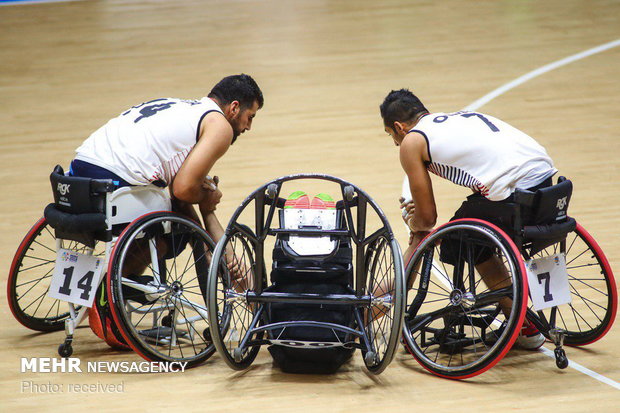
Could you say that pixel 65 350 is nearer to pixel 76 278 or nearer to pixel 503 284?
pixel 76 278

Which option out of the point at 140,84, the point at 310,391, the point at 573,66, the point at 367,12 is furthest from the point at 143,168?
the point at 367,12

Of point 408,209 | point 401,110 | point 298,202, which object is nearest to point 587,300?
point 408,209

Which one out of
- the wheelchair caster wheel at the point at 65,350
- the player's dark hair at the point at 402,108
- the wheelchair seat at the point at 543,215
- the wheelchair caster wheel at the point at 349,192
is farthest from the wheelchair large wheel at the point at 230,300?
the wheelchair seat at the point at 543,215

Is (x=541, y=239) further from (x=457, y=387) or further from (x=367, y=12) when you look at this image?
(x=367, y=12)

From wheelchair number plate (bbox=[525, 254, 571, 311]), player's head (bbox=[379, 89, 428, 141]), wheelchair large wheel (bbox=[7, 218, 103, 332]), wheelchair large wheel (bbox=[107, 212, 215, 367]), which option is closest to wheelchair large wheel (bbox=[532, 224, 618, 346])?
wheelchair number plate (bbox=[525, 254, 571, 311])

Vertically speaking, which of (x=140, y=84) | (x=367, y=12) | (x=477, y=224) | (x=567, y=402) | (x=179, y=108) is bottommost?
(x=567, y=402)

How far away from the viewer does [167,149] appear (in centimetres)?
409

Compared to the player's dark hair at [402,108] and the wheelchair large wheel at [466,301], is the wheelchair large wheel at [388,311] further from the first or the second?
the player's dark hair at [402,108]

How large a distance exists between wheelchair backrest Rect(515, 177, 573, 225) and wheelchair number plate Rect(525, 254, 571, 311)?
17 centimetres

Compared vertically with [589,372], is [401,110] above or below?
above

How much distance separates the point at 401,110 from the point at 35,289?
2.27 meters

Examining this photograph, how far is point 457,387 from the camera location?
371cm

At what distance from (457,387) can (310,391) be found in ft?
2.04

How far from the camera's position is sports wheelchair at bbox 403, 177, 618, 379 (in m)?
3.65
